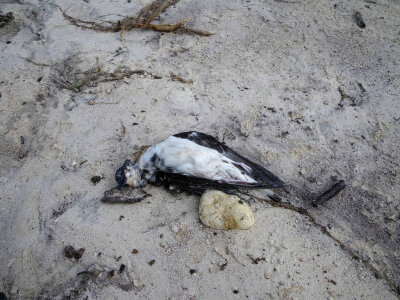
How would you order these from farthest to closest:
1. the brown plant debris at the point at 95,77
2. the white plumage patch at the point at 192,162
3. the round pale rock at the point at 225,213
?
the brown plant debris at the point at 95,77, the white plumage patch at the point at 192,162, the round pale rock at the point at 225,213

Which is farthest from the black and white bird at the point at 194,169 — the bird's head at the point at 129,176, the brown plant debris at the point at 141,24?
the brown plant debris at the point at 141,24

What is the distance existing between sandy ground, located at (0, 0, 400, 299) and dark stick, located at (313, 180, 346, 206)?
0.18 feet

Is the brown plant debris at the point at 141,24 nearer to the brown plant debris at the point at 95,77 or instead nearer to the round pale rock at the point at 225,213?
the brown plant debris at the point at 95,77

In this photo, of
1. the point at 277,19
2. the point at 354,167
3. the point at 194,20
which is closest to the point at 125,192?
the point at 354,167

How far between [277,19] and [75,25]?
2810mm

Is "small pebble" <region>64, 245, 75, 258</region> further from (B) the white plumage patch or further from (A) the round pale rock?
(A) the round pale rock

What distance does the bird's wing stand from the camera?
2.28m

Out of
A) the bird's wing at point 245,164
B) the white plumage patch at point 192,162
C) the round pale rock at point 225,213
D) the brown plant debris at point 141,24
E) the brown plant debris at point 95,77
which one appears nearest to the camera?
the round pale rock at point 225,213

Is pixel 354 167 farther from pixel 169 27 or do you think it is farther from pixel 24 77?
pixel 24 77

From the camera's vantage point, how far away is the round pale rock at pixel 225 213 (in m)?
2.02

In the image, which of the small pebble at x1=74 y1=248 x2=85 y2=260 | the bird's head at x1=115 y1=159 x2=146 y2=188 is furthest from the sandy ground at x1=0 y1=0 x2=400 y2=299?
the bird's head at x1=115 y1=159 x2=146 y2=188

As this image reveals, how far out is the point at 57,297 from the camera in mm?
1797

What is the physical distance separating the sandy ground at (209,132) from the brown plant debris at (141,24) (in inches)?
4.2

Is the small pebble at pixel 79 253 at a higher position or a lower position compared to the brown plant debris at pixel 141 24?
lower
